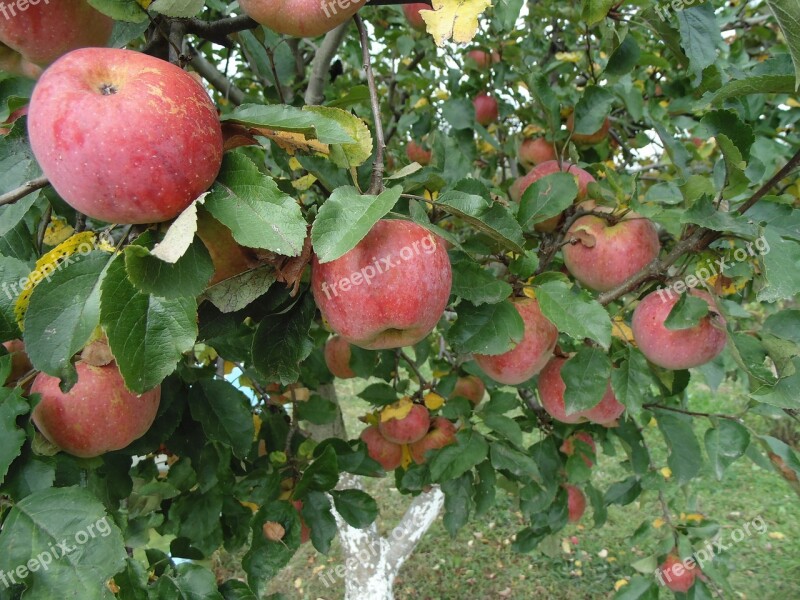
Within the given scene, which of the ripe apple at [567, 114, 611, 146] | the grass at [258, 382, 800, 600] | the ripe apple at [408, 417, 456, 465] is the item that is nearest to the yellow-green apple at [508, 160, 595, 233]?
the ripe apple at [567, 114, 611, 146]

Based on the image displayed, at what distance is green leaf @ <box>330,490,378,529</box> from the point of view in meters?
1.55

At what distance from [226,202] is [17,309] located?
1.51ft

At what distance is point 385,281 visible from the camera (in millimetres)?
877

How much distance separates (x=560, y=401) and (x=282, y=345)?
0.87m

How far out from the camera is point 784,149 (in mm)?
1927

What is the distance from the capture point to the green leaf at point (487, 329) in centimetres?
116

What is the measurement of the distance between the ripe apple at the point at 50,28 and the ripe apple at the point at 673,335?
1275mm

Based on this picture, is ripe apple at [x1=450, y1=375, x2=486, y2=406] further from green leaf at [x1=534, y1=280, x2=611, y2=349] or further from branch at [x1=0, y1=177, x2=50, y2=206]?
branch at [x1=0, y1=177, x2=50, y2=206]

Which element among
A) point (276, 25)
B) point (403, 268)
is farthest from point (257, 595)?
point (276, 25)

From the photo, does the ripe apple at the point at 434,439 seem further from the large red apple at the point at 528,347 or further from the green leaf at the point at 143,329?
the green leaf at the point at 143,329

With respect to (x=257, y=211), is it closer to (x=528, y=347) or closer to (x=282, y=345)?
(x=282, y=345)

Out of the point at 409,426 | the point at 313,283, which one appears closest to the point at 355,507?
the point at 409,426

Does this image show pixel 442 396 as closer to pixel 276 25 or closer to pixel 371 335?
pixel 371 335

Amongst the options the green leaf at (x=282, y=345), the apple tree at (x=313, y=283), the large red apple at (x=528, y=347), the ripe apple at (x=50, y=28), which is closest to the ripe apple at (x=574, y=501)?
the apple tree at (x=313, y=283)
